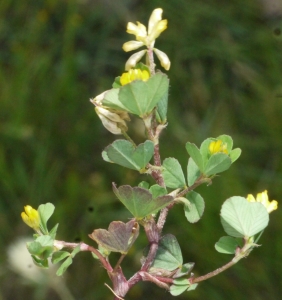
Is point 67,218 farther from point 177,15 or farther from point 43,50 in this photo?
point 177,15

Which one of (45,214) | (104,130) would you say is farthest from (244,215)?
(104,130)

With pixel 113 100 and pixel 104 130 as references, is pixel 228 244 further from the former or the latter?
pixel 104 130


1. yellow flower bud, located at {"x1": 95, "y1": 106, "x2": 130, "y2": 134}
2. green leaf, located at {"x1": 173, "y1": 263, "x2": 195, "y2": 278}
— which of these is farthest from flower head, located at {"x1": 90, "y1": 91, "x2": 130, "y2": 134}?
green leaf, located at {"x1": 173, "y1": 263, "x2": 195, "y2": 278}

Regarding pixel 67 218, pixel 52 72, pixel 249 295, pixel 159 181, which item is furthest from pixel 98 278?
pixel 159 181

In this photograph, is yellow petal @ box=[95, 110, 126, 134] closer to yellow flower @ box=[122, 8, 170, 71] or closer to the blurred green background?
yellow flower @ box=[122, 8, 170, 71]

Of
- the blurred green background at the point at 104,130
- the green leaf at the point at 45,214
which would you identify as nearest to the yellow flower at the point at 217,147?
the green leaf at the point at 45,214
